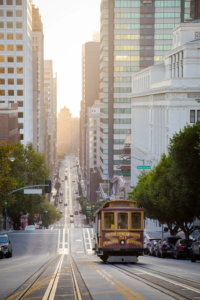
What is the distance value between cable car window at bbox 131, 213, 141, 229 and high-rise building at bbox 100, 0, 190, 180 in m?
106

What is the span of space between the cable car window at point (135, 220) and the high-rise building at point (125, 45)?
349ft

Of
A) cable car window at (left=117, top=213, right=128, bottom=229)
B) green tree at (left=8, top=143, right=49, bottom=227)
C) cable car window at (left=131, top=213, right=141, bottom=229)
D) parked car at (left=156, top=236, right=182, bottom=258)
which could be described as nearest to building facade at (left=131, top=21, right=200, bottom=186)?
green tree at (left=8, top=143, right=49, bottom=227)

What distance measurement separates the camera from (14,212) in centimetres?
7006

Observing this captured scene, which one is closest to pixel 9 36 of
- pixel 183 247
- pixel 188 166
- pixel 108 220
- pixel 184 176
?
pixel 188 166

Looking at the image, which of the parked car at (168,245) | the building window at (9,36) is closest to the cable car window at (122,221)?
the parked car at (168,245)

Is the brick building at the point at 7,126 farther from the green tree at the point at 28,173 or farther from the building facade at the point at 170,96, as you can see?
the building facade at the point at 170,96

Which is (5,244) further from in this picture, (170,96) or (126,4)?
(126,4)

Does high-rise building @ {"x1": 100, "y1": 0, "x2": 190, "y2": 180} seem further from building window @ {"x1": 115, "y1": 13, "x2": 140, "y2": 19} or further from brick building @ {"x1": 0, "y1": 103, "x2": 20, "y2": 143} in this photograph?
brick building @ {"x1": 0, "y1": 103, "x2": 20, "y2": 143}

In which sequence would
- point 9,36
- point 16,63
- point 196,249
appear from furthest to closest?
point 16,63 < point 9,36 < point 196,249

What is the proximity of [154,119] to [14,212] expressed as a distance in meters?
31.1

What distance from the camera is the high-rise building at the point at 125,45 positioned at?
135 m

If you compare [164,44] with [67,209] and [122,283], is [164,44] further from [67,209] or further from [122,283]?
[122,283]

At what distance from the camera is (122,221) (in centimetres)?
2672

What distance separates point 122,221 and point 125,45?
115955mm
